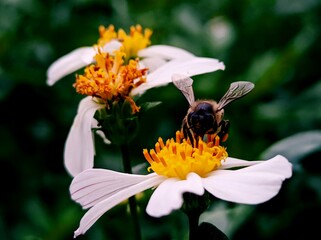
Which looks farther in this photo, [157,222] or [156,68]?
[157,222]

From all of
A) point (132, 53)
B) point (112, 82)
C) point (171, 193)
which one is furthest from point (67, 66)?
point (171, 193)

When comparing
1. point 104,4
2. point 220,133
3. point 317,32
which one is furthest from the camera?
point 104,4

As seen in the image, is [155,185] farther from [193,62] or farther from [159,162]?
[193,62]

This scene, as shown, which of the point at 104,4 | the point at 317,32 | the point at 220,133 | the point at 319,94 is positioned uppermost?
the point at 104,4

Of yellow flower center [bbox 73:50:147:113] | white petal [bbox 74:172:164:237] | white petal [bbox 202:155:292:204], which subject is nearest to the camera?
white petal [bbox 202:155:292:204]

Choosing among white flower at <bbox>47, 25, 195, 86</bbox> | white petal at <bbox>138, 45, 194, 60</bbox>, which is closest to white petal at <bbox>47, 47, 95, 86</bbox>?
white flower at <bbox>47, 25, 195, 86</bbox>

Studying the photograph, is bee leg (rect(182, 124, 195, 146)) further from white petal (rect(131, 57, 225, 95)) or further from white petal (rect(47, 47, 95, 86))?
white petal (rect(47, 47, 95, 86))

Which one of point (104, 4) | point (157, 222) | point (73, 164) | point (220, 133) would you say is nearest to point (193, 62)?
point (220, 133)
